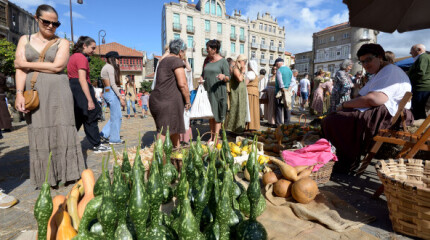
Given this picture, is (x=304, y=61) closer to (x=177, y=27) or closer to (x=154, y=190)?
(x=177, y=27)

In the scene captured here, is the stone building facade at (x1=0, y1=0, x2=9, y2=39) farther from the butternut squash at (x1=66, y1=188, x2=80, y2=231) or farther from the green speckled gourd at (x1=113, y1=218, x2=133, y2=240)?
the green speckled gourd at (x1=113, y1=218, x2=133, y2=240)

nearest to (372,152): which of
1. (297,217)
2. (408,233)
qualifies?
(408,233)

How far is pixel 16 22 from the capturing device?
29.5m

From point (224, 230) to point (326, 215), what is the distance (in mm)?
1280

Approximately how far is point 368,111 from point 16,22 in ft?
131

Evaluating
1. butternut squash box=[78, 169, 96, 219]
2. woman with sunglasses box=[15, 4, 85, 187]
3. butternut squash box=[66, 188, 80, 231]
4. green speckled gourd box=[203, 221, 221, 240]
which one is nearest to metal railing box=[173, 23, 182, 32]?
woman with sunglasses box=[15, 4, 85, 187]

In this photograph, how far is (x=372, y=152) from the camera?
2607 millimetres

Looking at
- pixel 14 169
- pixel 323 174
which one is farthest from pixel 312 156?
pixel 14 169

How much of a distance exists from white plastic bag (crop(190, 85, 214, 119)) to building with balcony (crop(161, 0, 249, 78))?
30.1 meters

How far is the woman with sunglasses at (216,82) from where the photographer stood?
438 centimetres

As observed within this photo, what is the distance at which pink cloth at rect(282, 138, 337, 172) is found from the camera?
265cm

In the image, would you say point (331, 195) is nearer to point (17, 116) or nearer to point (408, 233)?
point (408, 233)

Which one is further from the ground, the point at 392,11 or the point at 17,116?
the point at 392,11

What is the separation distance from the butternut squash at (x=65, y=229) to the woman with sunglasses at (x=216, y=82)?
10.8ft
